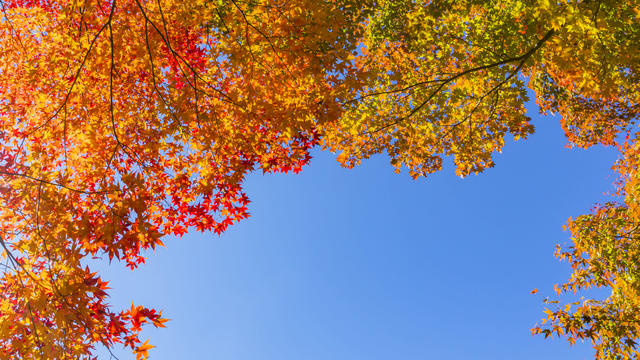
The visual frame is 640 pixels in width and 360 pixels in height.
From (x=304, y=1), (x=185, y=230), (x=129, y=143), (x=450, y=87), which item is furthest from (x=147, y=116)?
(x=450, y=87)

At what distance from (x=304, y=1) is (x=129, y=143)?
3.76 meters

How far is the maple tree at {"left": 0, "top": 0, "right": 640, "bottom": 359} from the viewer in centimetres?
377

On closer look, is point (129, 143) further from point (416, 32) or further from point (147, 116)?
point (416, 32)

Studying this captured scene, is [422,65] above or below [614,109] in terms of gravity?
below

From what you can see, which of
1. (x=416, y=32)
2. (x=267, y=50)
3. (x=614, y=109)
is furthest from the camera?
(x=614, y=109)

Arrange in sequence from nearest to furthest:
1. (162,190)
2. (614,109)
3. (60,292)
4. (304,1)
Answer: (60,292), (304,1), (162,190), (614,109)

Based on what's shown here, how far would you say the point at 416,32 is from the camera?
723 centimetres

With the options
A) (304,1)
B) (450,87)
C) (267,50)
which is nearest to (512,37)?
(450,87)

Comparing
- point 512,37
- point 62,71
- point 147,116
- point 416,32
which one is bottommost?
point 147,116

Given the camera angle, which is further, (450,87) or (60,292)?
(450,87)

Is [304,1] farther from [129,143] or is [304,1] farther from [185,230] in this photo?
[185,230]

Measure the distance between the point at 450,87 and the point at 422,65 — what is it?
0.93 m

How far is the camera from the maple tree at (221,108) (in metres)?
3.77

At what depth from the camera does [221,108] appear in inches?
232
